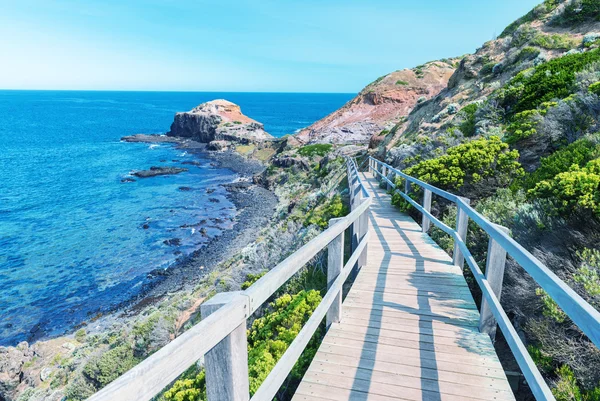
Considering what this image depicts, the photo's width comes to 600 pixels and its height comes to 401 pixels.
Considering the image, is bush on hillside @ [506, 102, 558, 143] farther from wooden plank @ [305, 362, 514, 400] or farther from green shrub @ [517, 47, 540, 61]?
green shrub @ [517, 47, 540, 61]

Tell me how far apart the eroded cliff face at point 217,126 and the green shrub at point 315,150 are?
22917 millimetres

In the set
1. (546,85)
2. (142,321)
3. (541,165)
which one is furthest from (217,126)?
(541,165)

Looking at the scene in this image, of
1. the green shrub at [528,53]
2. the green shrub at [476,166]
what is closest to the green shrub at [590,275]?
the green shrub at [476,166]

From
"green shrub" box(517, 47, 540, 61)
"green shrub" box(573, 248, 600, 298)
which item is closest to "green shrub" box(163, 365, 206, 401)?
"green shrub" box(573, 248, 600, 298)

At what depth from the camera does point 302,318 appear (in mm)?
5633

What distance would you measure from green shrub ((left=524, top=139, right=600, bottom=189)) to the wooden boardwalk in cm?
229

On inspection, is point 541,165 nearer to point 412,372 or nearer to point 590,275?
point 590,275

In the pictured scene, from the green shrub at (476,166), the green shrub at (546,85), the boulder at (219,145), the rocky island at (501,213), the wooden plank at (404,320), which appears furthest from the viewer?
the boulder at (219,145)

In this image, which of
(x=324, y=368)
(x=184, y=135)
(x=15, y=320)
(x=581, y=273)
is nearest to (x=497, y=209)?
(x=581, y=273)

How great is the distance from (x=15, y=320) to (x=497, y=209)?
20746mm

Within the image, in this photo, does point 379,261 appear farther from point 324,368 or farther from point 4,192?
point 4,192

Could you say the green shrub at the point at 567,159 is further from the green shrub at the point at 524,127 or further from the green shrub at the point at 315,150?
the green shrub at the point at 315,150

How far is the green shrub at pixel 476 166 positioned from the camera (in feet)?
27.6

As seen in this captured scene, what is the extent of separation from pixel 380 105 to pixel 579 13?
33.2 m
